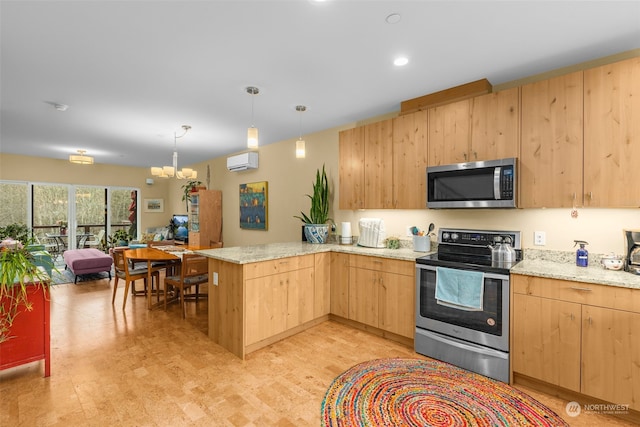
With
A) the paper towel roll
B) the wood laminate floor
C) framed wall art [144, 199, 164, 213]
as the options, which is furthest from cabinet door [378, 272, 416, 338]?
framed wall art [144, 199, 164, 213]

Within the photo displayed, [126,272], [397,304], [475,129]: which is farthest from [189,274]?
[475,129]

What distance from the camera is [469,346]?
245 centimetres

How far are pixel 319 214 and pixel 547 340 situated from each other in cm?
268

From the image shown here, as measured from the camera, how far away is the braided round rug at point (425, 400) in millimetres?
1886

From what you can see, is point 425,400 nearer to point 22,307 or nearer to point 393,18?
point 393,18

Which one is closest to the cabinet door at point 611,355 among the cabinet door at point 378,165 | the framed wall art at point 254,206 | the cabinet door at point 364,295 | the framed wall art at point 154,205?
the cabinet door at point 364,295

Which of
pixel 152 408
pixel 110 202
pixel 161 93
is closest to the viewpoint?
pixel 152 408

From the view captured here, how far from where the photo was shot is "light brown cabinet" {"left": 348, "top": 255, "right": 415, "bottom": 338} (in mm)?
2881

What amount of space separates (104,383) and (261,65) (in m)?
2.79

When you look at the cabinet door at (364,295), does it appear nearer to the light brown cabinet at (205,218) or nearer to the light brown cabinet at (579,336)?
the light brown cabinet at (579,336)

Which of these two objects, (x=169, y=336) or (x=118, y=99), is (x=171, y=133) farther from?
(x=169, y=336)

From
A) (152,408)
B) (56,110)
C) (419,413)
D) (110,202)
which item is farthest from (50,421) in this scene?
(110,202)

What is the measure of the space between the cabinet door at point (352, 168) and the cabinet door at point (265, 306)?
4.11ft

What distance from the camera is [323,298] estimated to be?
137 inches
